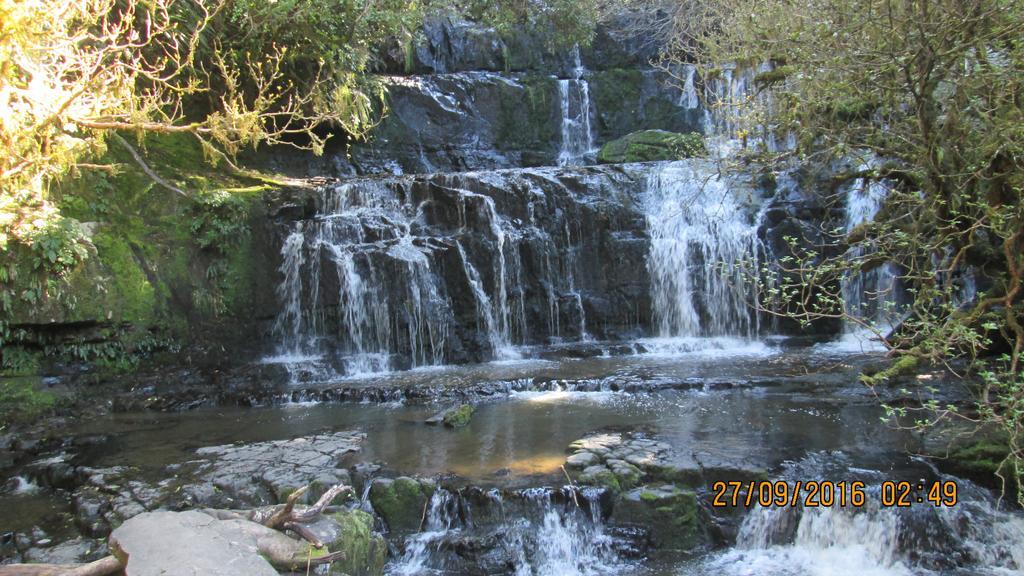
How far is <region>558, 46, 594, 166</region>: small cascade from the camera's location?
17.2 metres

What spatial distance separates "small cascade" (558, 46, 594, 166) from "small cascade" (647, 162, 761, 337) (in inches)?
216

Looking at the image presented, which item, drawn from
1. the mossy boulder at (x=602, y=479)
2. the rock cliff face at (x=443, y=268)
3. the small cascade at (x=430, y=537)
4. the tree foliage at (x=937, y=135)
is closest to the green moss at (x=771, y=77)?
the rock cliff face at (x=443, y=268)

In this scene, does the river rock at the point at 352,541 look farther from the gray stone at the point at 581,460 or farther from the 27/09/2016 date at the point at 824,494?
the 27/09/2016 date at the point at 824,494

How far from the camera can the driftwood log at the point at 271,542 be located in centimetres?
343

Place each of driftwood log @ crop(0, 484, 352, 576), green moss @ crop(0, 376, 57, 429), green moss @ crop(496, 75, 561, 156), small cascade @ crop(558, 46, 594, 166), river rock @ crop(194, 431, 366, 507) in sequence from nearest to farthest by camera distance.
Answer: driftwood log @ crop(0, 484, 352, 576) → river rock @ crop(194, 431, 366, 507) → green moss @ crop(0, 376, 57, 429) → green moss @ crop(496, 75, 561, 156) → small cascade @ crop(558, 46, 594, 166)

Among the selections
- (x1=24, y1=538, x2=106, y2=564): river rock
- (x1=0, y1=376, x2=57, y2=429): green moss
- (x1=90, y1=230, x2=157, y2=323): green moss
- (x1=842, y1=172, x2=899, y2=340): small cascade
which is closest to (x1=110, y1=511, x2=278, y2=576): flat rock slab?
(x1=24, y1=538, x2=106, y2=564): river rock

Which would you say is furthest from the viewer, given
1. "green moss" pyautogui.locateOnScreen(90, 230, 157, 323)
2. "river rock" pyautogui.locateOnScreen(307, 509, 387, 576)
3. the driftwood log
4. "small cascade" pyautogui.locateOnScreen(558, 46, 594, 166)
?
"small cascade" pyautogui.locateOnScreen(558, 46, 594, 166)

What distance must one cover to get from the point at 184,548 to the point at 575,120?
614 inches

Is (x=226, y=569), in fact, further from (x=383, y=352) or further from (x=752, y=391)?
(x=383, y=352)

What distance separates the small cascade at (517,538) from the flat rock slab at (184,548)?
1.45 metres

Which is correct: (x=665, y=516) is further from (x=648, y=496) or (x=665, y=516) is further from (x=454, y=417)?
(x=454, y=417)

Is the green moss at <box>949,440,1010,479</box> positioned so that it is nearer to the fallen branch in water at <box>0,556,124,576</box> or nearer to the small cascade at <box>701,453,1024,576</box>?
the small cascade at <box>701,453,1024,576</box>

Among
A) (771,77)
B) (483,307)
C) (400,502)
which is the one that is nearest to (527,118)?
(483,307)

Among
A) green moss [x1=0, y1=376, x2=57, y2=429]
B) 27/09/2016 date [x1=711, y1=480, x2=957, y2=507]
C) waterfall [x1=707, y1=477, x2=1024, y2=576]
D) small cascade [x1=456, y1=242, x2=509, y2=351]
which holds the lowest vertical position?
waterfall [x1=707, y1=477, x2=1024, y2=576]
